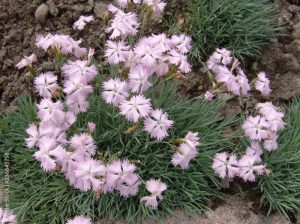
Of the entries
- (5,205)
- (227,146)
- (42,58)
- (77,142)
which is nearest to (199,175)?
(227,146)

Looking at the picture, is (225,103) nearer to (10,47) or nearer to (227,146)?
(227,146)

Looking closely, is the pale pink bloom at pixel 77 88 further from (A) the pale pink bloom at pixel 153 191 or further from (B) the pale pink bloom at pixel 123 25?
(A) the pale pink bloom at pixel 153 191

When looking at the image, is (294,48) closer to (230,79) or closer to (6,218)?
(230,79)

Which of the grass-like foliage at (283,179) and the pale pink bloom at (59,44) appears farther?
the grass-like foliage at (283,179)

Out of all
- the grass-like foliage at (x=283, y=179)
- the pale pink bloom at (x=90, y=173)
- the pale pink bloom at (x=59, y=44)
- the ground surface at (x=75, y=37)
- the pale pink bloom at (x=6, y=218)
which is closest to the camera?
the pale pink bloom at (x=90, y=173)

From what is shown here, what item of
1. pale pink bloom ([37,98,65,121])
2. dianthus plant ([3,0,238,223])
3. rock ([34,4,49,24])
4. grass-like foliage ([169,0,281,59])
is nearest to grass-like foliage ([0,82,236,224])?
dianthus plant ([3,0,238,223])

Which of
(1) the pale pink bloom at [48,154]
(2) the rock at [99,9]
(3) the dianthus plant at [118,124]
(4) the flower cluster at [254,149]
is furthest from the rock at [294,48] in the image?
(1) the pale pink bloom at [48,154]
